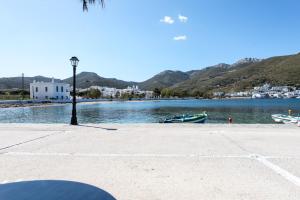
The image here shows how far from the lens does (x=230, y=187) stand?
208 inches

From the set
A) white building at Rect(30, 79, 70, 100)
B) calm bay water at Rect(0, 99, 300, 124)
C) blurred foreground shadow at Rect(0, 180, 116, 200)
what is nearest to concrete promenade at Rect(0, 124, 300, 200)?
blurred foreground shadow at Rect(0, 180, 116, 200)

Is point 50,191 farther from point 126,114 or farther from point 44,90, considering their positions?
point 44,90

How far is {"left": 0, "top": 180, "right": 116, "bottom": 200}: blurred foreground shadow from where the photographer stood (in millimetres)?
2854

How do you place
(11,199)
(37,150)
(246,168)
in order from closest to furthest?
(11,199) < (246,168) < (37,150)

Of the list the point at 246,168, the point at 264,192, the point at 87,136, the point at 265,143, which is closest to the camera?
the point at 264,192

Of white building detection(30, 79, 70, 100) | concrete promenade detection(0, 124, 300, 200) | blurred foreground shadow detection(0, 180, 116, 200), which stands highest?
white building detection(30, 79, 70, 100)

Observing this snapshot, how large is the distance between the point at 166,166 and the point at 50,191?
4214 millimetres

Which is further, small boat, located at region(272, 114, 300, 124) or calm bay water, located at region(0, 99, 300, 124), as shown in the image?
calm bay water, located at region(0, 99, 300, 124)

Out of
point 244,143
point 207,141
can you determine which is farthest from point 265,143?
point 207,141

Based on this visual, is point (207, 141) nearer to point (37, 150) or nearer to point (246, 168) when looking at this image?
point (246, 168)

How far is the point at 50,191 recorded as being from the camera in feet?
10.00

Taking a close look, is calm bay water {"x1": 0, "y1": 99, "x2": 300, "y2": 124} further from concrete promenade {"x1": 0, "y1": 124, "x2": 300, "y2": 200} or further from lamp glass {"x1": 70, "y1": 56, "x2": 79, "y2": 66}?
concrete promenade {"x1": 0, "y1": 124, "x2": 300, "y2": 200}

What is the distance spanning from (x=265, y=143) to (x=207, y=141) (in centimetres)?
208

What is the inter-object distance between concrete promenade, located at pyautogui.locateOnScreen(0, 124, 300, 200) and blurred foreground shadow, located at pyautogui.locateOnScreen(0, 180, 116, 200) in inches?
65.1
